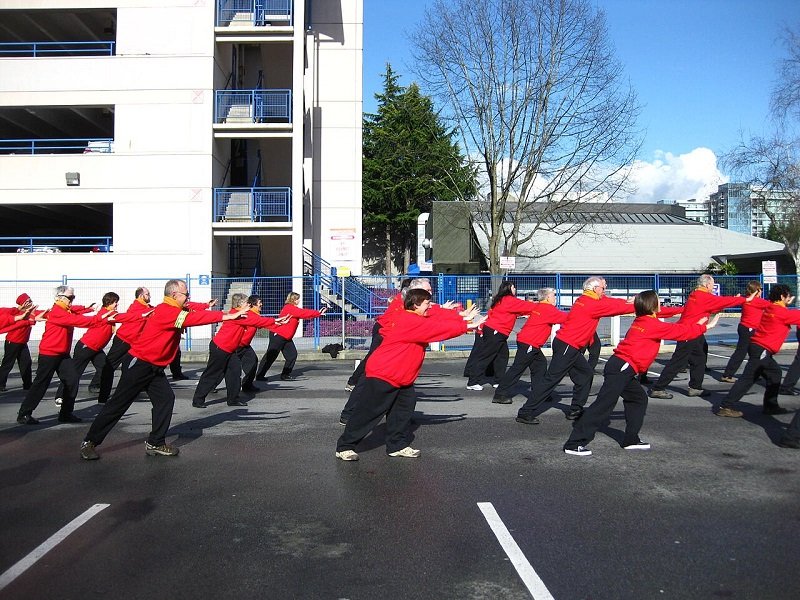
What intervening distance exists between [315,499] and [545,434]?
3.69m

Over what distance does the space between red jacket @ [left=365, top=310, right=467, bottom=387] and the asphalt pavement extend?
3.03ft

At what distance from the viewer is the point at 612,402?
313 inches

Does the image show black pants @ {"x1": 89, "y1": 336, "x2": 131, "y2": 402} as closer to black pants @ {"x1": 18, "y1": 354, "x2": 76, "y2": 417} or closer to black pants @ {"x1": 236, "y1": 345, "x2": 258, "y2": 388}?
black pants @ {"x1": 18, "y1": 354, "x2": 76, "y2": 417}

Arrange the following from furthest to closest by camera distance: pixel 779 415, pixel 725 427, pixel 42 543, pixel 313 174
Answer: pixel 313 174 < pixel 779 415 < pixel 725 427 < pixel 42 543

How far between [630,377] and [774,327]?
3238 mm

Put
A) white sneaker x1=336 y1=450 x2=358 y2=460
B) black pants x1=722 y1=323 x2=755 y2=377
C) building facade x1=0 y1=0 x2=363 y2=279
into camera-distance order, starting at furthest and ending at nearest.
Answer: building facade x1=0 y1=0 x2=363 y2=279 < black pants x1=722 y1=323 x2=755 y2=377 < white sneaker x1=336 y1=450 x2=358 y2=460

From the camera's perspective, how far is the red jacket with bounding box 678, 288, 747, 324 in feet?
34.4

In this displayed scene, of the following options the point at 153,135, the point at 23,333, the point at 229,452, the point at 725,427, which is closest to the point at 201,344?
the point at 153,135

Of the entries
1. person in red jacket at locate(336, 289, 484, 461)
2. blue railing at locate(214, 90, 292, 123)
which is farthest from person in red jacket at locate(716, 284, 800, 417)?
blue railing at locate(214, 90, 292, 123)

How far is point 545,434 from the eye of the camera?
30.3ft

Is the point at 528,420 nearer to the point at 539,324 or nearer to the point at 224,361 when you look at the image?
the point at 539,324

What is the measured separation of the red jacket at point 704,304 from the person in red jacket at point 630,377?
8.33 ft

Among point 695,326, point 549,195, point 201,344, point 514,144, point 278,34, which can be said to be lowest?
point 201,344

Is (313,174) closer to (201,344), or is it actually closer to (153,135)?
(153,135)
